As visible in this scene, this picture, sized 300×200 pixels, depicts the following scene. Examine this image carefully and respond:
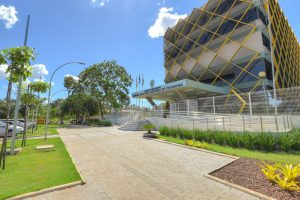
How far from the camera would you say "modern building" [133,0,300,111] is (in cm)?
2820

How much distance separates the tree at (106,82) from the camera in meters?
41.8

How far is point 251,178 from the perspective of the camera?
5746 millimetres

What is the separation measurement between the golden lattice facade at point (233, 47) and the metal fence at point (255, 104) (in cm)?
844

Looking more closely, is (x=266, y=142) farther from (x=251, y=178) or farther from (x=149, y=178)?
(x=149, y=178)

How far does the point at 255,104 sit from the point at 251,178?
10.4 metres

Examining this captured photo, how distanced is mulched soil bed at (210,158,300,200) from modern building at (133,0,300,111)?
1805cm

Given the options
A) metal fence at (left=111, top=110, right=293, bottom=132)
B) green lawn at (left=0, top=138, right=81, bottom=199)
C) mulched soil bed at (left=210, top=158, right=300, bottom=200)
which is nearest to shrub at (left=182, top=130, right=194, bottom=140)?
metal fence at (left=111, top=110, right=293, bottom=132)

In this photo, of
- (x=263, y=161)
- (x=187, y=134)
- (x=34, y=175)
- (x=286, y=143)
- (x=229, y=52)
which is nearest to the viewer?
(x=34, y=175)

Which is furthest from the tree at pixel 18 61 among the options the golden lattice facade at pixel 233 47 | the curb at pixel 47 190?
the golden lattice facade at pixel 233 47

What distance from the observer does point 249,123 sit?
13.7m

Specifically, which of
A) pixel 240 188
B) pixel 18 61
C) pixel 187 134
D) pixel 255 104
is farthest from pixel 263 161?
pixel 18 61

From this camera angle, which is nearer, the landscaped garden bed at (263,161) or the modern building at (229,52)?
the landscaped garden bed at (263,161)

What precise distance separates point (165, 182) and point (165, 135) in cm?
1160

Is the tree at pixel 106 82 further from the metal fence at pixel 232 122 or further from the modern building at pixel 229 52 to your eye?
the metal fence at pixel 232 122
